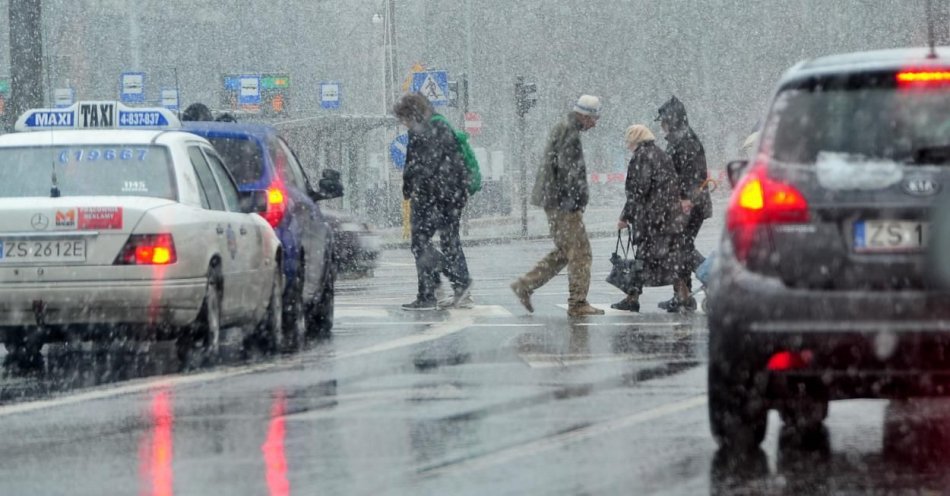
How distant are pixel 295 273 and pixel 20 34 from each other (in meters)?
9.59

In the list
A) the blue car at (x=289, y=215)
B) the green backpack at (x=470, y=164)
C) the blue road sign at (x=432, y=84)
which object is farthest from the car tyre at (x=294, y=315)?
the blue road sign at (x=432, y=84)

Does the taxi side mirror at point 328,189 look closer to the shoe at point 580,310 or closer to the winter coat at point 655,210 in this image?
the shoe at point 580,310

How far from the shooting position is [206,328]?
37.9 feet

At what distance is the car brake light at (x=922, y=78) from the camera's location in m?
7.10

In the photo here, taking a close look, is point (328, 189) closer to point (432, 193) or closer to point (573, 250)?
point (432, 193)

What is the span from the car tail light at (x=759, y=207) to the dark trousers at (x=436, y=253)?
9593 millimetres

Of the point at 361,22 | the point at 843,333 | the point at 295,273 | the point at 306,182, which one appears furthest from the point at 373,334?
the point at 361,22

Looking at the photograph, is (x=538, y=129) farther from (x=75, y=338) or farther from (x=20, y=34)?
(x=75, y=338)

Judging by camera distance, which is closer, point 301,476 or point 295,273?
point 301,476

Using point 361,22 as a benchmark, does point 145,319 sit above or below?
below

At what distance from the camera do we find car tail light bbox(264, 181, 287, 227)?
13844mm

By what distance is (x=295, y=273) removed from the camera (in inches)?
550

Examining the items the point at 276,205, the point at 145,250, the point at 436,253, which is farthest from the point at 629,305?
the point at 145,250

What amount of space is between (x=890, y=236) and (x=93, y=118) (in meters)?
8.23
